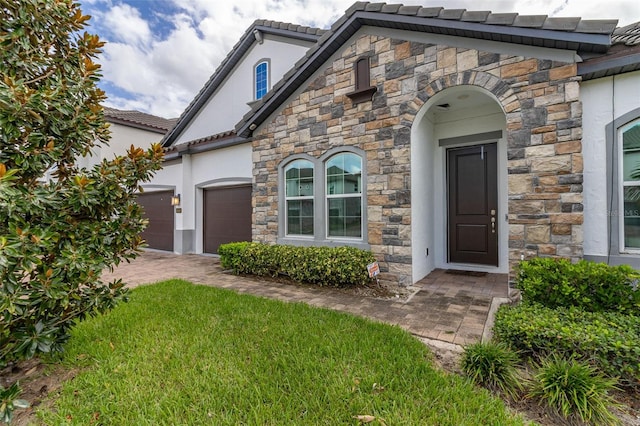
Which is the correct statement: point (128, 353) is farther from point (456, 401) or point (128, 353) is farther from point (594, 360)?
point (594, 360)

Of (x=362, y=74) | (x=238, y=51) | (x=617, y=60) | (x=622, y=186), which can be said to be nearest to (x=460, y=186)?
(x=622, y=186)

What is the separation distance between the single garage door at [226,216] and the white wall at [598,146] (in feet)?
26.2

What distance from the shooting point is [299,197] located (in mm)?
6984

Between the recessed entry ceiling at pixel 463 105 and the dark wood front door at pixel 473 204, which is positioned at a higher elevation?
the recessed entry ceiling at pixel 463 105

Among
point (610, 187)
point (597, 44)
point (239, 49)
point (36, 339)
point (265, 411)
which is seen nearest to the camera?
point (265, 411)

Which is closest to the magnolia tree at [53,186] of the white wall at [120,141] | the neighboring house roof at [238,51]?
the neighboring house roof at [238,51]

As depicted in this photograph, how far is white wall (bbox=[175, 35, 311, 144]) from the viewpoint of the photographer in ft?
31.8

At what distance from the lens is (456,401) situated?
7.39 ft

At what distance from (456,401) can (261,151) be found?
671 centimetres

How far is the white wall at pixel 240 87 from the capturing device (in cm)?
969

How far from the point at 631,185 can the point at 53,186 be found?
23.9 ft

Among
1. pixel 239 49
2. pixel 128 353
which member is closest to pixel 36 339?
pixel 128 353

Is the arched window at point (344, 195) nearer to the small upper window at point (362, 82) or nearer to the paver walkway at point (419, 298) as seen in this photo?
the small upper window at point (362, 82)

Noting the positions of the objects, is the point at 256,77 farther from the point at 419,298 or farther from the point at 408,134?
the point at 419,298
